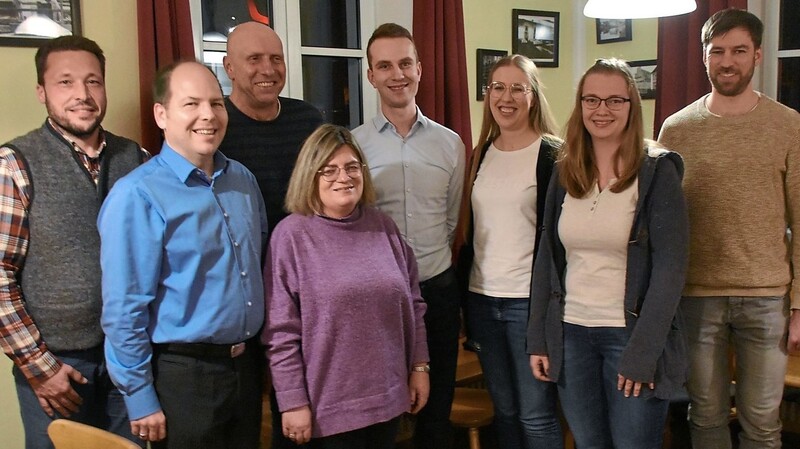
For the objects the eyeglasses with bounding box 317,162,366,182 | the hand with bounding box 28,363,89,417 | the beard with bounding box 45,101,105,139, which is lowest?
the hand with bounding box 28,363,89,417

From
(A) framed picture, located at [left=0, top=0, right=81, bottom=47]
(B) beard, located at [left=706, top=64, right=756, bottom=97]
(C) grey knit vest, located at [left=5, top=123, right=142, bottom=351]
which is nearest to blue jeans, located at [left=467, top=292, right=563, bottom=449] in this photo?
(B) beard, located at [left=706, top=64, right=756, bottom=97]

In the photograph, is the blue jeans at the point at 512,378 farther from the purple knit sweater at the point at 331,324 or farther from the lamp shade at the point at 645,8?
the lamp shade at the point at 645,8

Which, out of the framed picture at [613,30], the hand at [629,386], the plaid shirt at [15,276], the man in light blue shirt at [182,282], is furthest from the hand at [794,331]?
the framed picture at [613,30]

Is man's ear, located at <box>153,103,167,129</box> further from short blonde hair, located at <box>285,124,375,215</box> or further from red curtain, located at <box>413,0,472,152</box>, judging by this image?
red curtain, located at <box>413,0,472,152</box>

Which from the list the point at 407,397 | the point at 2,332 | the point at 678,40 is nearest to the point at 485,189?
the point at 407,397

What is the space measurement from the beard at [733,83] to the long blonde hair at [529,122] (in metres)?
0.49

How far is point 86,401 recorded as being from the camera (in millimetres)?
1811

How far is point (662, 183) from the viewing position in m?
1.81

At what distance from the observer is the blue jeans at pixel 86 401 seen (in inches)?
70.6

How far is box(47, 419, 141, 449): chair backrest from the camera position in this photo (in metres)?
1.35

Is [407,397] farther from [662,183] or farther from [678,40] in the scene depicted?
[678,40]

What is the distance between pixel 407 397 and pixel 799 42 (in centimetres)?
274

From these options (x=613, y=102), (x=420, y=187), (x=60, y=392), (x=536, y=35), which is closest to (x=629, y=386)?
(x=613, y=102)

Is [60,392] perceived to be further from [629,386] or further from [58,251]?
[629,386]
